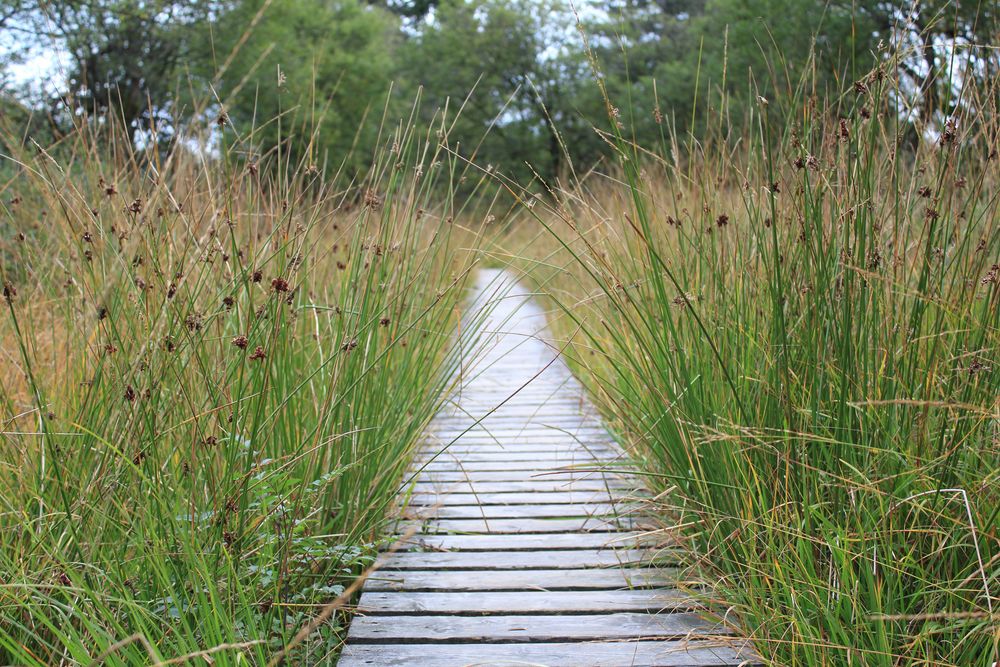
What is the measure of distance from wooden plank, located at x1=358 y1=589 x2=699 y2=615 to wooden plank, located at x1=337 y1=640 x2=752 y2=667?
15cm

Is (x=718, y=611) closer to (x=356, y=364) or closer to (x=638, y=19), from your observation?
(x=356, y=364)

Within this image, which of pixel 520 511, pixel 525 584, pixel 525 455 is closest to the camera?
pixel 525 584

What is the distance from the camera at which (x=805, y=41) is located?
11359 mm

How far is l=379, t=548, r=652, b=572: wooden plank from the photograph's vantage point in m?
2.22

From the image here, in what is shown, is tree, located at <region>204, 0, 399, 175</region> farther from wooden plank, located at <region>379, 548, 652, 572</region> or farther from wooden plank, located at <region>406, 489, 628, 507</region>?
wooden plank, located at <region>379, 548, 652, 572</region>

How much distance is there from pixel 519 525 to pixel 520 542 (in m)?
0.15

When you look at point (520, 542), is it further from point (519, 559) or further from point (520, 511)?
point (520, 511)

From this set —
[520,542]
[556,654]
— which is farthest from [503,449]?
[556,654]

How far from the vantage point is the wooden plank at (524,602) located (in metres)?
1.96

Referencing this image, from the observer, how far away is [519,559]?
229 centimetres

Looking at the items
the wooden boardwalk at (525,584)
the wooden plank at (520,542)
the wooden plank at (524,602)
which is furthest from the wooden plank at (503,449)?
the wooden plank at (524,602)

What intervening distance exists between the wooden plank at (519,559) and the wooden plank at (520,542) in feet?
0.07

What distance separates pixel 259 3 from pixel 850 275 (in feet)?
46.4

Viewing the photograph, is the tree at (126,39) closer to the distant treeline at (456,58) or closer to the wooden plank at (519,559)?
the distant treeline at (456,58)
